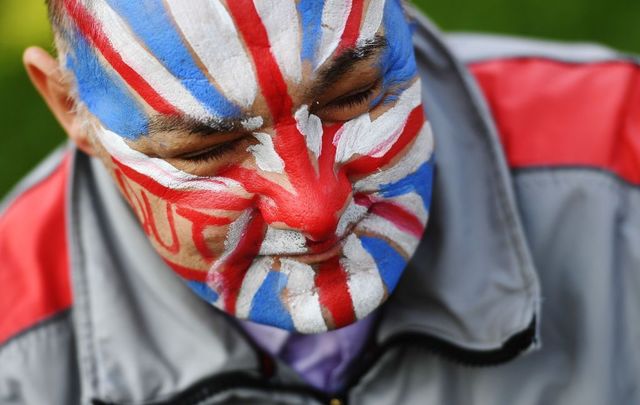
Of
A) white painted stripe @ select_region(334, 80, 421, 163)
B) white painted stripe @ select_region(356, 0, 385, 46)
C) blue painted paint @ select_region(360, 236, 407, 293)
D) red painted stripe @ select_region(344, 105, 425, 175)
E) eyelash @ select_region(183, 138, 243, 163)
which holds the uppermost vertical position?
white painted stripe @ select_region(356, 0, 385, 46)

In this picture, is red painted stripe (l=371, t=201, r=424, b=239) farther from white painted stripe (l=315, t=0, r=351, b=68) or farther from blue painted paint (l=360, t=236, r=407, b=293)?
white painted stripe (l=315, t=0, r=351, b=68)

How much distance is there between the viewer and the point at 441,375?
1885 millimetres

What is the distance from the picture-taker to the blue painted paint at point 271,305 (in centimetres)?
159

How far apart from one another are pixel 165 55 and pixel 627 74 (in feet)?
3.43

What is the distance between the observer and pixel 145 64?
1458 mm

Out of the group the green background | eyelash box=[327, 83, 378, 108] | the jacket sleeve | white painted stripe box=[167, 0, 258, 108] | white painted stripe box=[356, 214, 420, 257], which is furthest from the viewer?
the green background

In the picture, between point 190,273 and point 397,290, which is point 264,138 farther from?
point 397,290

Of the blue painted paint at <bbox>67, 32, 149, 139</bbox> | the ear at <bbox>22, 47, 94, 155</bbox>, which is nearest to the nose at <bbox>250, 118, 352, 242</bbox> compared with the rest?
the blue painted paint at <bbox>67, 32, 149, 139</bbox>

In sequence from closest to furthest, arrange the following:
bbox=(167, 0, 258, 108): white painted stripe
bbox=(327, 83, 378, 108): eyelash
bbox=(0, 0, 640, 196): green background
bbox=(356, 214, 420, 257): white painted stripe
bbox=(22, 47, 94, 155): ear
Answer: bbox=(167, 0, 258, 108): white painted stripe
bbox=(327, 83, 378, 108): eyelash
bbox=(356, 214, 420, 257): white painted stripe
bbox=(22, 47, 94, 155): ear
bbox=(0, 0, 640, 196): green background

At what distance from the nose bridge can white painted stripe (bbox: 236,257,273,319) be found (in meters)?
0.12

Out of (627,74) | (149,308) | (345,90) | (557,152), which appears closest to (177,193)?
(345,90)

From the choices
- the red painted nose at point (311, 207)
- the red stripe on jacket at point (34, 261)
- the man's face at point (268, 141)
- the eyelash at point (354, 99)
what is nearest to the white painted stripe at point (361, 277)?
the man's face at point (268, 141)

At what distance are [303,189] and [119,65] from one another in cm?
33

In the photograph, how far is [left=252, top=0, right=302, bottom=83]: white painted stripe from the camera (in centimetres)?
140
